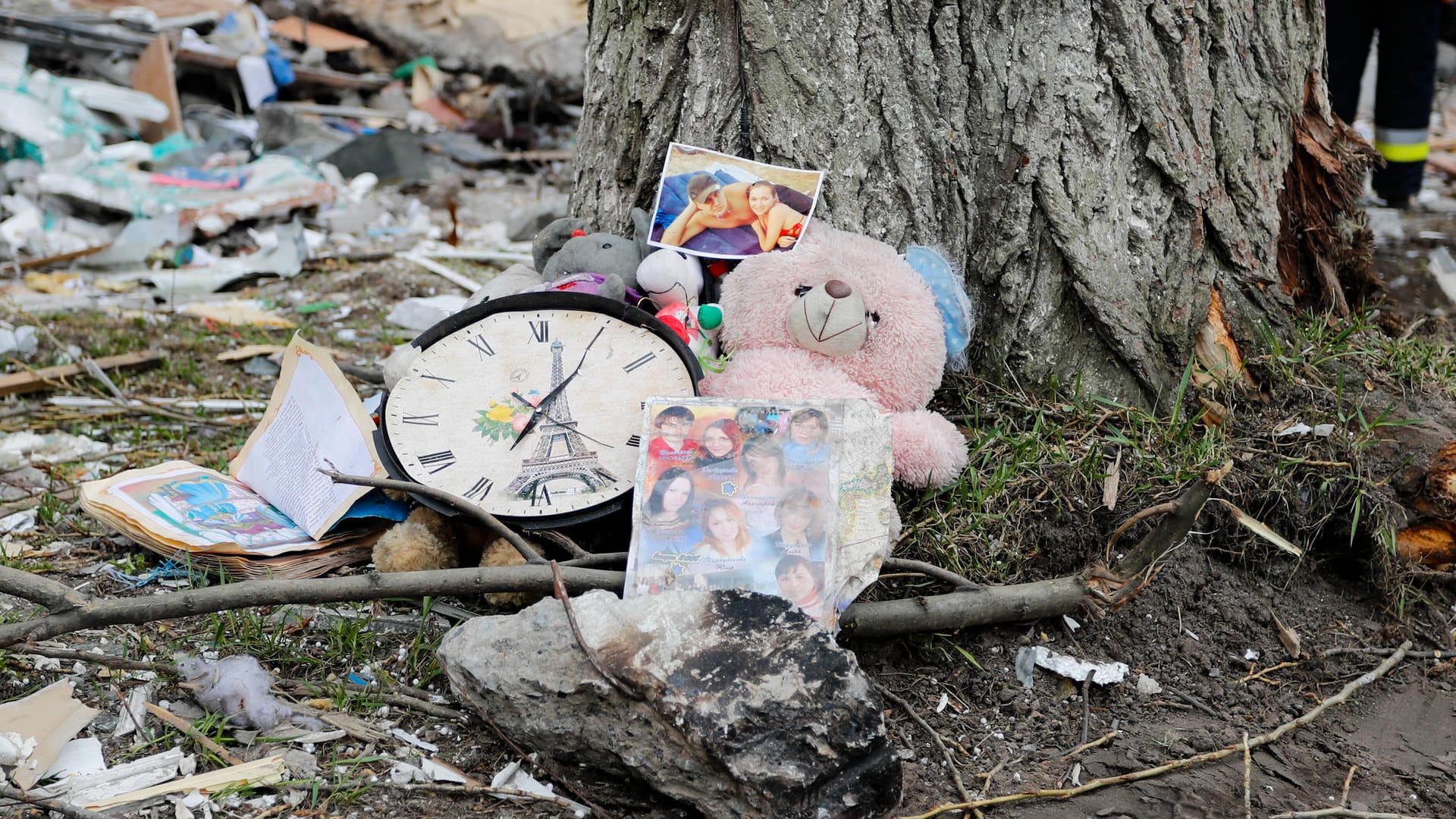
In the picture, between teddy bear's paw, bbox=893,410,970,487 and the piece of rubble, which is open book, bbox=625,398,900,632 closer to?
teddy bear's paw, bbox=893,410,970,487

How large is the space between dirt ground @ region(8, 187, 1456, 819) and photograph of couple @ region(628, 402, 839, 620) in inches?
10.7

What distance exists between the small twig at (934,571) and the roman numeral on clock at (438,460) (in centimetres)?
96

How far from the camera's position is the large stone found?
162cm

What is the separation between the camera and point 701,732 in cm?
164

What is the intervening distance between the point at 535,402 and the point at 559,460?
0.17 m

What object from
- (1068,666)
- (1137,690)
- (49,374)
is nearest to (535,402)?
(1068,666)

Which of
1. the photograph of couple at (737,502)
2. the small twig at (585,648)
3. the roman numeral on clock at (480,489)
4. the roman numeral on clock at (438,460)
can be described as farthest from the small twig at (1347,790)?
the roman numeral on clock at (438,460)

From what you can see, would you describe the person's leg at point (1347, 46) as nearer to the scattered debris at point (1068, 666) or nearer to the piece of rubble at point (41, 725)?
the scattered debris at point (1068, 666)

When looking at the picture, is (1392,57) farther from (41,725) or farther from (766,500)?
(41,725)

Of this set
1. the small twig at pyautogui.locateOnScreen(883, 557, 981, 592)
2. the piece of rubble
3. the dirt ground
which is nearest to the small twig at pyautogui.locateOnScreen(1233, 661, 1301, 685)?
the dirt ground

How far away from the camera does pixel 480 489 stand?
2.25 meters

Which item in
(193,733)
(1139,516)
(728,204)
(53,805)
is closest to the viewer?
(53,805)

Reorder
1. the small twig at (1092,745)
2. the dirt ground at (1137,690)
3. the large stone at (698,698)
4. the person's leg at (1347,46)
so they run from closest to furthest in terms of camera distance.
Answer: the large stone at (698,698)
the dirt ground at (1137,690)
the small twig at (1092,745)
the person's leg at (1347,46)

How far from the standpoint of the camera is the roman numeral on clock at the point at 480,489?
223cm
